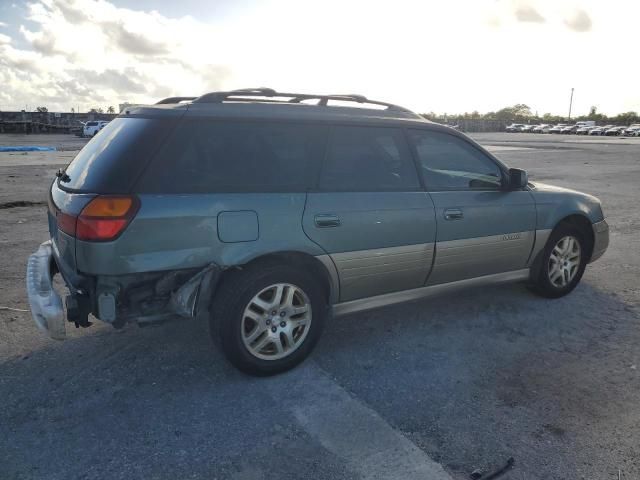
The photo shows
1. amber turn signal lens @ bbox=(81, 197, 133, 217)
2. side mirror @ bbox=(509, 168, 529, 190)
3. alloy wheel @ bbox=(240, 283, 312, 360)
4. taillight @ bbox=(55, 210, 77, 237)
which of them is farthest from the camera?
side mirror @ bbox=(509, 168, 529, 190)

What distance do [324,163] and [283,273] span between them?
83 cm

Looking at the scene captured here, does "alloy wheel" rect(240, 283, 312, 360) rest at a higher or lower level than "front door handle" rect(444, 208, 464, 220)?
lower

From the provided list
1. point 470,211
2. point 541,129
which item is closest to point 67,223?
point 470,211

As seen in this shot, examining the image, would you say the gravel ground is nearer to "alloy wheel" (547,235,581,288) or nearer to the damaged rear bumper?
"alloy wheel" (547,235,581,288)

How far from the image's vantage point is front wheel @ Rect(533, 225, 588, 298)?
4633 mm

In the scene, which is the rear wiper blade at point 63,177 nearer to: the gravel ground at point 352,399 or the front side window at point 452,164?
the gravel ground at point 352,399

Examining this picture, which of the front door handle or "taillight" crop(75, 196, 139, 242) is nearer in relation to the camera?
"taillight" crop(75, 196, 139, 242)

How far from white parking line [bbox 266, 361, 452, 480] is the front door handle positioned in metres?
1.53

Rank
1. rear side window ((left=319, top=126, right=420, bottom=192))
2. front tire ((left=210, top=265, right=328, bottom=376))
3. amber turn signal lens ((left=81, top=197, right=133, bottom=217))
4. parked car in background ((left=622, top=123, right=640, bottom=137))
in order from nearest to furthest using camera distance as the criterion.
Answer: amber turn signal lens ((left=81, top=197, right=133, bottom=217))
front tire ((left=210, top=265, right=328, bottom=376))
rear side window ((left=319, top=126, right=420, bottom=192))
parked car in background ((left=622, top=123, right=640, bottom=137))

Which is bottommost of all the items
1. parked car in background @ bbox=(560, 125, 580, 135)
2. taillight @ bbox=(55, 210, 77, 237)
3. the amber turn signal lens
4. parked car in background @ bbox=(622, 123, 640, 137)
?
taillight @ bbox=(55, 210, 77, 237)

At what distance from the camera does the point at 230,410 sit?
2982 mm

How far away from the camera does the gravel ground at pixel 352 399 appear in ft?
8.40

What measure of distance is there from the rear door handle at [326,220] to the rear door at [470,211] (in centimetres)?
90

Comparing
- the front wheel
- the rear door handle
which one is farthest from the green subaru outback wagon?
the front wheel
